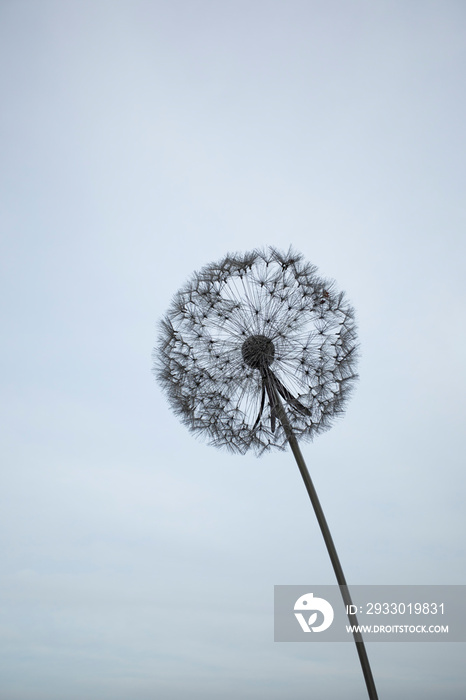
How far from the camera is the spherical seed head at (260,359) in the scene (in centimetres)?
1050

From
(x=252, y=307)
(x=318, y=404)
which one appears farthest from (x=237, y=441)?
(x=252, y=307)

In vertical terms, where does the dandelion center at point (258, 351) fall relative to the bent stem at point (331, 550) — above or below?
above

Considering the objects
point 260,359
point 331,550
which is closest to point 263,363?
point 260,359

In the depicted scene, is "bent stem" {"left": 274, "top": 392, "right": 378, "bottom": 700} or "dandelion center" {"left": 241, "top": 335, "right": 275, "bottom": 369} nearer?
"bent stem" {"left": 274, "top": 392, "right": 378, "bottom": 700}

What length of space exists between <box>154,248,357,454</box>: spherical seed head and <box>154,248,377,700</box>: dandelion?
0.02 metres

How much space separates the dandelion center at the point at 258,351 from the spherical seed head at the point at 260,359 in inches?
0.8

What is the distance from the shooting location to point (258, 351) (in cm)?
1036

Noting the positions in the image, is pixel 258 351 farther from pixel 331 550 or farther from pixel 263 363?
pixel 331 550

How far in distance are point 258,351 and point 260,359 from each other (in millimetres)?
176

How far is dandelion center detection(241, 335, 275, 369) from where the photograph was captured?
1038 centimetres

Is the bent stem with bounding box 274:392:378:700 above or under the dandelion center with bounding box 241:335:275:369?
under

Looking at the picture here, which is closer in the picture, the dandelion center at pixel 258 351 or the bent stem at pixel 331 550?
the bent stem at pixel 331 550

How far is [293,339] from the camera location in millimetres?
10477

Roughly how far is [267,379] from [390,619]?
6380mm
